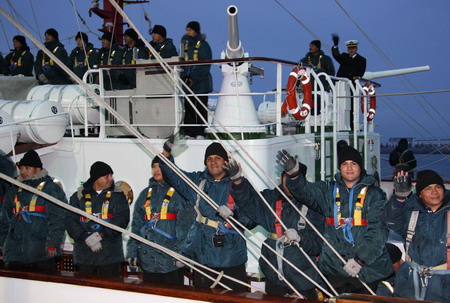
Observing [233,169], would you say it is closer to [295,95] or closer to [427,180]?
[427,180]

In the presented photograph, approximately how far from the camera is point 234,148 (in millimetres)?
6254

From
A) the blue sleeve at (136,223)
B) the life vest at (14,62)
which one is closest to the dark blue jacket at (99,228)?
the blue sleeve at (136,223)

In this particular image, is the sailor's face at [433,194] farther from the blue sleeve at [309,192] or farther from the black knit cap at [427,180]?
the blue sleeve at [309,192]

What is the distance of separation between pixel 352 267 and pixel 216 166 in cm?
151

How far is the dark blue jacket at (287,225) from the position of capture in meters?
4.52

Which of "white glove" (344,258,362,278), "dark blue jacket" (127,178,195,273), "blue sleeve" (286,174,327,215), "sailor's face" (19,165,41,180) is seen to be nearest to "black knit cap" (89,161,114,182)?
"dark blue jacket" (127,178,195,273)

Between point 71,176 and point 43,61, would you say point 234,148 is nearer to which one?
point 71,176

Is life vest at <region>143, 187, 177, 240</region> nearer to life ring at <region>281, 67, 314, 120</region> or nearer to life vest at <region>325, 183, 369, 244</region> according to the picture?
life vest at <region>325, 183, 369, 244</region>

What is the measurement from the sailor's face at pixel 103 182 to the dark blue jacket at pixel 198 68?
2.64 metres

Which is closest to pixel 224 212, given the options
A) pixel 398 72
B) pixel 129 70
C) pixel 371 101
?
pixel 129 70

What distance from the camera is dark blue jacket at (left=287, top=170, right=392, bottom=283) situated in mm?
4180

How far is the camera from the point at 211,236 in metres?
4.92

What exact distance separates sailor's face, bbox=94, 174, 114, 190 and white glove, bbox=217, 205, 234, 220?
1450 mm

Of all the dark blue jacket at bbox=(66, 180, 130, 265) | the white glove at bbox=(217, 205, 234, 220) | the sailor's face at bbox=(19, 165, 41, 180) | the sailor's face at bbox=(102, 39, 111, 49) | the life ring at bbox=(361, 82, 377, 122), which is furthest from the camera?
the sailor's face at bbox=(102, 39, 111, 49)
